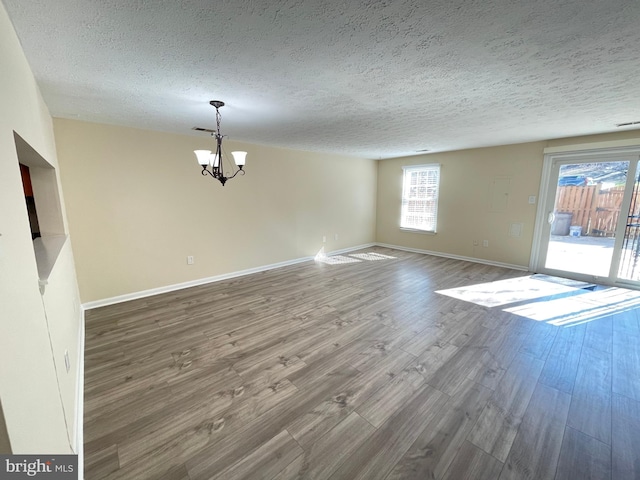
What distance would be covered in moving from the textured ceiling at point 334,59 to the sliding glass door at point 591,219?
44.9 inches

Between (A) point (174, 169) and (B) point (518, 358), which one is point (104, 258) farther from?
(B) point (518, 358)

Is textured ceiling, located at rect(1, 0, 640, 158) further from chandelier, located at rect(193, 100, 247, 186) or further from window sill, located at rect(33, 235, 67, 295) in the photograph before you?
window sill, located at rect(33, 235, 67, 295)

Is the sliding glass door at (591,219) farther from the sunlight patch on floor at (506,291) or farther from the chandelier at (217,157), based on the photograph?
the chandelier at (217,157)

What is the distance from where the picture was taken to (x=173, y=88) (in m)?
2.20

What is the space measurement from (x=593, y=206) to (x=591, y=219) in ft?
0.67

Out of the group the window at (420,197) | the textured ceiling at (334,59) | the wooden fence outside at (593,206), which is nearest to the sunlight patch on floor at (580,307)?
the wooden fence outside at (593,206)

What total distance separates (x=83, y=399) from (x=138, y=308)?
161 cm

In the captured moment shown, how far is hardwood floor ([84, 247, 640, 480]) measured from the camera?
4.85 ft

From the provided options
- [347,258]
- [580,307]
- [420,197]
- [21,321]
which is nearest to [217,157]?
[21,321]

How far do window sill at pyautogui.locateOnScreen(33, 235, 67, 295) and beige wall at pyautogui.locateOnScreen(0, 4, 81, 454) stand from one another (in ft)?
0.28

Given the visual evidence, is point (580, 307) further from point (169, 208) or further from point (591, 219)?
point (169, 208)

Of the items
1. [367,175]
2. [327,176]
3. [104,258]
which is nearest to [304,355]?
[104,258]

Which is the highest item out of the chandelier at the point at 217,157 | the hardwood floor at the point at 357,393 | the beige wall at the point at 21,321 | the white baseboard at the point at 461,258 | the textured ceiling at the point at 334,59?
the textured ceiling at the point at 334,59

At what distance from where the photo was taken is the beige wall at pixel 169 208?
3271 mm
